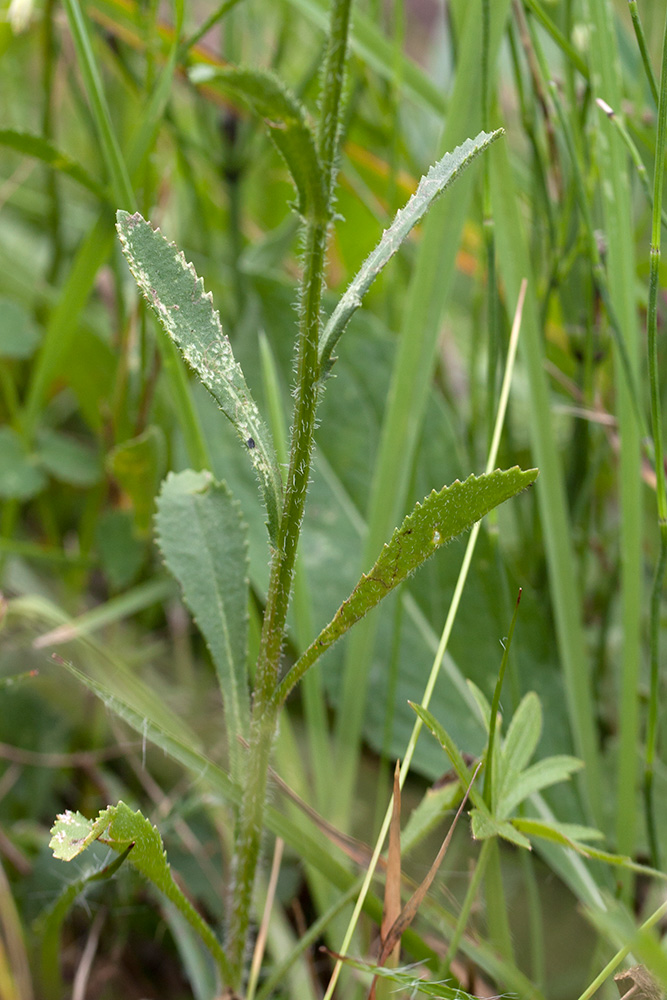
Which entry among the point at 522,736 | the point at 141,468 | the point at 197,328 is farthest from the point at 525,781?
the point at 141,468

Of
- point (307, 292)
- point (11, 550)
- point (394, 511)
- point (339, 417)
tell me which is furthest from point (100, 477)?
point (307, 292)

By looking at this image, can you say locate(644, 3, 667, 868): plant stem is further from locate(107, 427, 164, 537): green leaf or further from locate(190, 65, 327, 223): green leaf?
locate(107, 427, 164, 537): green leaf

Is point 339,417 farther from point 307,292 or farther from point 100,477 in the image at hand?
point 307,292

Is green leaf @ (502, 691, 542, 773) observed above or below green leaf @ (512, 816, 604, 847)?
above

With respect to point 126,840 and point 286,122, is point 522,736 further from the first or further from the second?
point 286,122

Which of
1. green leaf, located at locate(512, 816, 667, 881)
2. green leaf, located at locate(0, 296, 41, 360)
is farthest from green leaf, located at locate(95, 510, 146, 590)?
green leaf, located at locate(512, 816, 667, 881)

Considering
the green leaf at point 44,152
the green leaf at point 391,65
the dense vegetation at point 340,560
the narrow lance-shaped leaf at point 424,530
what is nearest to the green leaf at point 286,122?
the dense vegetation at point 340,560

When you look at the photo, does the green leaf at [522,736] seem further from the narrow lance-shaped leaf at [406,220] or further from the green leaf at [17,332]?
the green leaf at [17,332]
